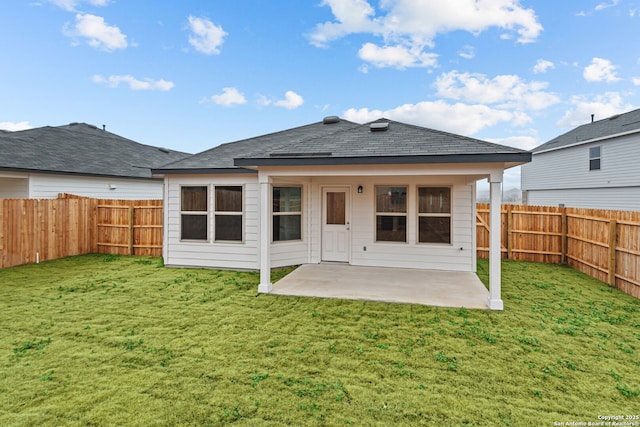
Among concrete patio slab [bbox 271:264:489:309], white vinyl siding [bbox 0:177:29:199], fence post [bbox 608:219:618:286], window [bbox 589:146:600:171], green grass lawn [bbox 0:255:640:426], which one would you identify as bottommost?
green grass lawn [bbox 0:255:640:426]

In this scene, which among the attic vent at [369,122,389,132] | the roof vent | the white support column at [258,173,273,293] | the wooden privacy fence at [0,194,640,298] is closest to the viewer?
the white support column at [258,173,273,293]

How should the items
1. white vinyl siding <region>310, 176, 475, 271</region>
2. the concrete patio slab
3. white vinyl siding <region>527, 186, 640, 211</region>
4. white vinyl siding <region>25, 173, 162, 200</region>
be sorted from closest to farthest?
the concrete patio slab → white vinyl siding <region>310, 176, 475, 271</region> → white vinyl siding <region>25, 173, 162, 200</region> → white vinyl siding <region>527, 186, 640, 211</region>

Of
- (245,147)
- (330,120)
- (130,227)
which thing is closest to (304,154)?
(245,147)

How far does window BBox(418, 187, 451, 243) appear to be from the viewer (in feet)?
26.8

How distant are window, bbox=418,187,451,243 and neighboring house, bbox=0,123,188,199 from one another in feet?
38.3

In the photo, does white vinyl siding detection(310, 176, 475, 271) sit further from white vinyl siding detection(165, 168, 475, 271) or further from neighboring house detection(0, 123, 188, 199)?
neighboring house detection(0, 123, 188, 199)

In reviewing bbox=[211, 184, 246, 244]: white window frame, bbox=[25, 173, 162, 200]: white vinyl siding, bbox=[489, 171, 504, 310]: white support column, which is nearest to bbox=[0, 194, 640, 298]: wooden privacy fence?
bbox=[25, 173, 162, 200]: white vinyl siding

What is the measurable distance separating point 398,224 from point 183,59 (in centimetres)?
1405

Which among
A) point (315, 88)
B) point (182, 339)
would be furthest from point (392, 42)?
point (182, 339)

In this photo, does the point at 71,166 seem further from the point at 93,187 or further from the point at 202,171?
the point at 202,171

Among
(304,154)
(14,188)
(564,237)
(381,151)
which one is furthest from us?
(14,188)

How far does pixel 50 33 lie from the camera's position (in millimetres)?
13922

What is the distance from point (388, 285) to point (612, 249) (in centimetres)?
484

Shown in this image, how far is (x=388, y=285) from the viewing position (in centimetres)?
682
